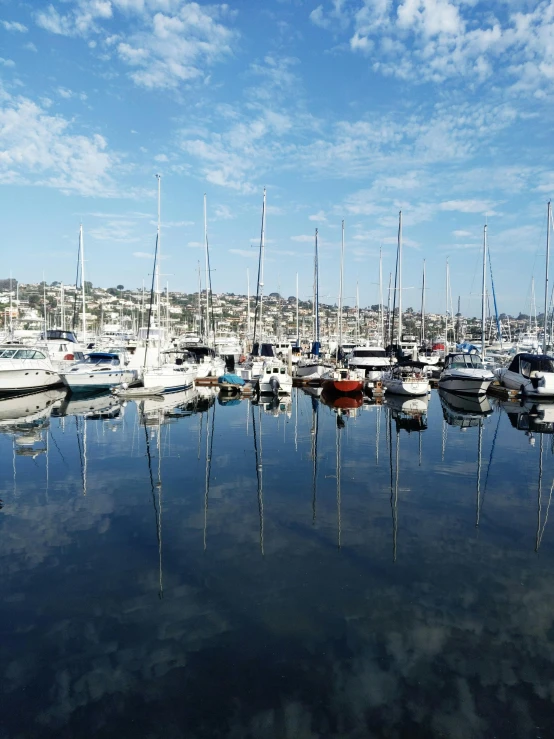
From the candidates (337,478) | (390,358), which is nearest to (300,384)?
(390,358)

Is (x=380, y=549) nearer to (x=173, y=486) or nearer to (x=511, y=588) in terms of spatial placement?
(x=511, y=588)

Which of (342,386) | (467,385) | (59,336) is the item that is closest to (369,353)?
(342,386)

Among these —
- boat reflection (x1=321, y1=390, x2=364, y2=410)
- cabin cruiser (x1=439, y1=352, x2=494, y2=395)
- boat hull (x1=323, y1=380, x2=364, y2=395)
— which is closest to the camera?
boat reflection (x1=321, y1=390, x2=364, y2=410)

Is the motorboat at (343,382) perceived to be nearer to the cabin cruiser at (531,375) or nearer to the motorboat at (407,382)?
the motorboat at (407,382)

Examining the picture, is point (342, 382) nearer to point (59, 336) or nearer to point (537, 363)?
point (537, 363)

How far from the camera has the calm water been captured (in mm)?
5500

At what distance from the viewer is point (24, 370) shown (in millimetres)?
31203

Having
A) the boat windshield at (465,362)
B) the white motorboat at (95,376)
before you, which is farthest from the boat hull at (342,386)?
the white motorboat at (95,376)

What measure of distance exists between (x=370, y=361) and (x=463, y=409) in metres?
15.3

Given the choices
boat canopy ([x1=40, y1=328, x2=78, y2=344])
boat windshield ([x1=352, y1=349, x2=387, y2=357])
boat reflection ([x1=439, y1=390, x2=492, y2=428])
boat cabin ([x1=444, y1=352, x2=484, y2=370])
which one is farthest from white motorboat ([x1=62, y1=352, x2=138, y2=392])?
boat cabin ([x1=444, y1=352, x2=484, y2=370])

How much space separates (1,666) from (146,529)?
179 inches

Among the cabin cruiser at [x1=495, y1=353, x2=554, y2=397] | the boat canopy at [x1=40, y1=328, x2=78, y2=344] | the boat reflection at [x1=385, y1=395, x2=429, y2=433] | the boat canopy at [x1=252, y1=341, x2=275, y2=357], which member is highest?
the boat canopy at [x1=40, y1=328, x2=78, y2=344]

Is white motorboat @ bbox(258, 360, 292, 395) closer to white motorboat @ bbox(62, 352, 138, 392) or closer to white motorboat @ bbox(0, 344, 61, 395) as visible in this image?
white motorboat @ bbox(62, 352, 138, 392)

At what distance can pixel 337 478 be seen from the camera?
48.1 feet
